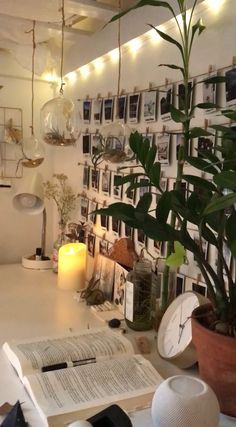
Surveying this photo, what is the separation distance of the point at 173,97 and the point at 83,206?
0.88 meters

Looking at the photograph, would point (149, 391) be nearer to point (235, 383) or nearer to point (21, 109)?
point (235, 383)

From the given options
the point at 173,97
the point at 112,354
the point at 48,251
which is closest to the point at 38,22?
the point at 173,97

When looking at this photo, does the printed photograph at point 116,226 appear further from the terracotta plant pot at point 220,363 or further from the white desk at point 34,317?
the terracotta plant pot at point 220,363

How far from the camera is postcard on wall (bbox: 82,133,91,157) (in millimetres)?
2092

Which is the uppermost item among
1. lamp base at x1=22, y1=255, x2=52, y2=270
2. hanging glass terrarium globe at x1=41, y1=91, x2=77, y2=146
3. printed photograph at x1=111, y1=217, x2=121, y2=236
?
hanging glass terrarium globe at x1=41, y1=91, x2=77, y2=146

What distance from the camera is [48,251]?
2545 millimetres

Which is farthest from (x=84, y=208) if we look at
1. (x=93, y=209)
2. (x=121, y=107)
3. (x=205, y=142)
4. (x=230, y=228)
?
(x=230, y=228)

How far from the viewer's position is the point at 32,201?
7.38 ft

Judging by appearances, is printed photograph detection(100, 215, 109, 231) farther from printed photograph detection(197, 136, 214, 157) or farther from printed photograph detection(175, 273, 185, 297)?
printed photograph detection(197, 136, 214, 157)

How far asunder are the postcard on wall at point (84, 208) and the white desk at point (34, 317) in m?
0.33

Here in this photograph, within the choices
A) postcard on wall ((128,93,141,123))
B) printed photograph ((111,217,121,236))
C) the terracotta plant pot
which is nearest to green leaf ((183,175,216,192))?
the terracotta plant pot

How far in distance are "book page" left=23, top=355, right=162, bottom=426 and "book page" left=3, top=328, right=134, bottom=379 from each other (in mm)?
44

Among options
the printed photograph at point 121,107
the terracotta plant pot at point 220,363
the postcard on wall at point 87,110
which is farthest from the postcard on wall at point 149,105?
the terracotta plant pot at point 220,363

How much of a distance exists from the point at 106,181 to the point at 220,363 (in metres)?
1.13
